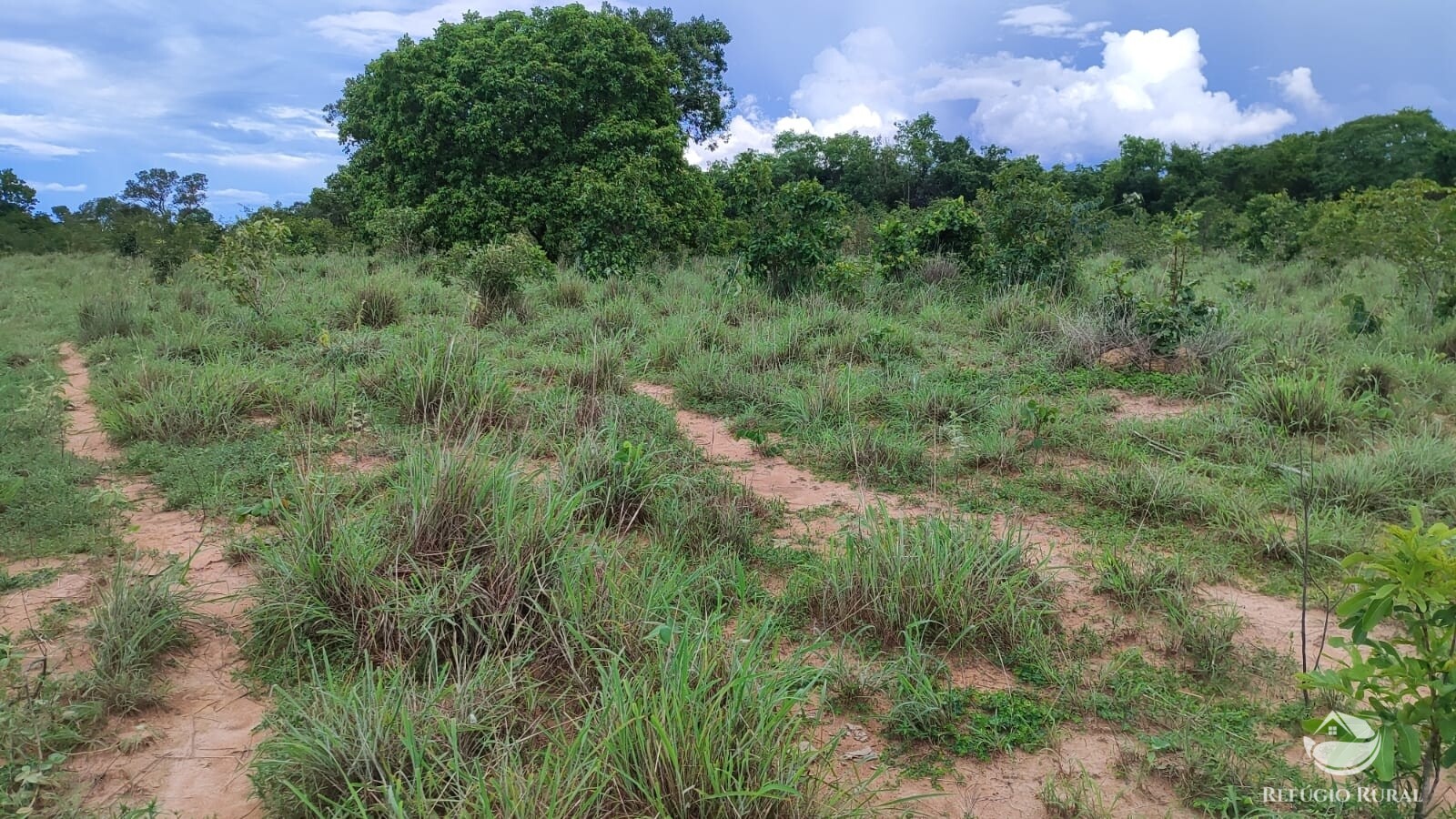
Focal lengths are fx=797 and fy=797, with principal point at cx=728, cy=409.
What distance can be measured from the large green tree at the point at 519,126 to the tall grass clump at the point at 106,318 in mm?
6729

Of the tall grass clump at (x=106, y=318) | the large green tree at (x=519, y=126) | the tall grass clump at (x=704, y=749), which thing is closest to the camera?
the tall grass clump at (x=704, y=749)

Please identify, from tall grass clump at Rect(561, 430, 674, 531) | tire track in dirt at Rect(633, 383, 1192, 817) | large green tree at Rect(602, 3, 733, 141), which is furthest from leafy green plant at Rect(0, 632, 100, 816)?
large green tree at Rect(602, 3, 733, 141)

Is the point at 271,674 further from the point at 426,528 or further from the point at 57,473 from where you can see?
the point at 57,473

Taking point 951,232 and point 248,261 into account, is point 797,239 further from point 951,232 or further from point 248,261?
point 248,261

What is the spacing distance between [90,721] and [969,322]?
7.51 metres

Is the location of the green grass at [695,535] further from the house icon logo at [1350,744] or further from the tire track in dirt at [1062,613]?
the house icon logo at [1350,744]

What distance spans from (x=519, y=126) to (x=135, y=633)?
44.5 ft

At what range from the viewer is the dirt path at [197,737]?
80.4 inches

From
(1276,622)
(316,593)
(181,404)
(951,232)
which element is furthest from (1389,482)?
(951,232)

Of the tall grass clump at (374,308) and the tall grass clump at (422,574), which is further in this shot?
the tall grass clump at (374,308)

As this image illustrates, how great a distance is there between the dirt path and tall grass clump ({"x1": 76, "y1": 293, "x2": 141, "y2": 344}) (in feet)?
18.3

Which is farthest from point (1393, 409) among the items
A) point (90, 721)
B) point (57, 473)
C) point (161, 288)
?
point (161, 288)

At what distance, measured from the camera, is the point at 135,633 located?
2.50 metres

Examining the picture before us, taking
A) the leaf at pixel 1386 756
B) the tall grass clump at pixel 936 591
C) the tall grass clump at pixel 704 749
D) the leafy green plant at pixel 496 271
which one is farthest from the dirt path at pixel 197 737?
the leafy green plant at pixel 496 271
